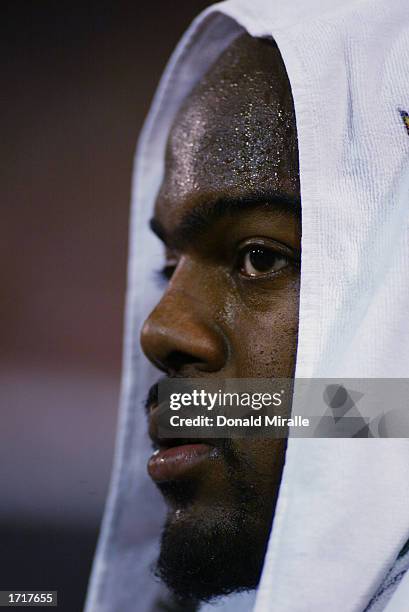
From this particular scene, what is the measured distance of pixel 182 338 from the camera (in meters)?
0.76

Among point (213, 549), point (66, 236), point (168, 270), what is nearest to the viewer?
point (213, 549)

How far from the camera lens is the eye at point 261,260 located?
29.7 inches

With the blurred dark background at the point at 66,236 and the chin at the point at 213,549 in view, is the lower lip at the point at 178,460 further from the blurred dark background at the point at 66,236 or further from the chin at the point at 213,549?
the blurred dark background at the point at 66,236

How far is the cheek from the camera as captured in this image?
734 mm

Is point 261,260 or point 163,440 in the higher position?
point 261,260

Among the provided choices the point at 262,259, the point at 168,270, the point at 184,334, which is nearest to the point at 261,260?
the point at 262,259

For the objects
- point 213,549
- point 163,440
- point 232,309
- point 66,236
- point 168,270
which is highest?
point 66,236

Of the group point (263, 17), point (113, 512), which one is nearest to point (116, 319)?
point (113, 512)

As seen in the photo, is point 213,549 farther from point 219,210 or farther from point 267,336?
point 219,210

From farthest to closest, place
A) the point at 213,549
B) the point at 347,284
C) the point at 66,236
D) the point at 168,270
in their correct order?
1. the point at 66,236
2. the point at 168,270
3. the point at 213,549
4. the point at 347,284

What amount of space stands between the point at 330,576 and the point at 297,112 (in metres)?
0.42

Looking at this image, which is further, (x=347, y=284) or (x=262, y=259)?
(x=262, y=259)

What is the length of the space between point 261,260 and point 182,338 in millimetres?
117

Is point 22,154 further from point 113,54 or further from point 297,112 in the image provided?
point 297,112
